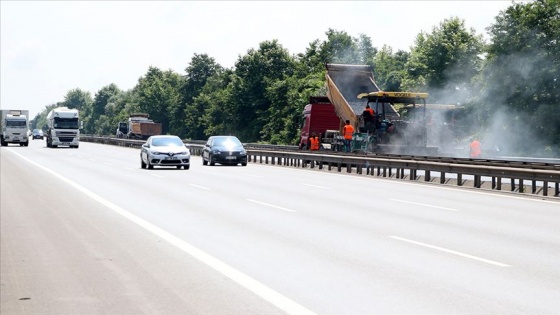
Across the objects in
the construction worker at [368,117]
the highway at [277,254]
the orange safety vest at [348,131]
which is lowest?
the highway at [277,254]

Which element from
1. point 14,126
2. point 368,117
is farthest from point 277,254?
point 14,126

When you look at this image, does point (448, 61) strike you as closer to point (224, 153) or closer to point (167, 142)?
point (224, 153)

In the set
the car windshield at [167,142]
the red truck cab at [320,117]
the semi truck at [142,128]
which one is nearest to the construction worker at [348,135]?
the red truck cab at [320,117]

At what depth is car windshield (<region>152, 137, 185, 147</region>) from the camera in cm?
3600

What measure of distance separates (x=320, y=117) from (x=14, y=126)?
134 feet

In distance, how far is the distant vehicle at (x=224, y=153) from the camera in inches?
1537

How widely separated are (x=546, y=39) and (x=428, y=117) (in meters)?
28.9

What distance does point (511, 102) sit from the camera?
6147 centimetres

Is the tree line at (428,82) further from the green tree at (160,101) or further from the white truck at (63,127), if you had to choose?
the white truck at (63,127)

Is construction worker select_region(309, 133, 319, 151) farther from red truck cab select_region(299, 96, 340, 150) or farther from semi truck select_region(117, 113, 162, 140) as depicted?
semi truck select_region(117, 113, 162, 140)

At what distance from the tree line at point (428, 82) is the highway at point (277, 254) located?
2858 cm

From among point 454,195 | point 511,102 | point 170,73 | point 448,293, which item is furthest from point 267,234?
point 170,73

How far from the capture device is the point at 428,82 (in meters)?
85.1

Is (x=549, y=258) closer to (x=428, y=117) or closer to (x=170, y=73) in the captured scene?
(x=428, y=117)
